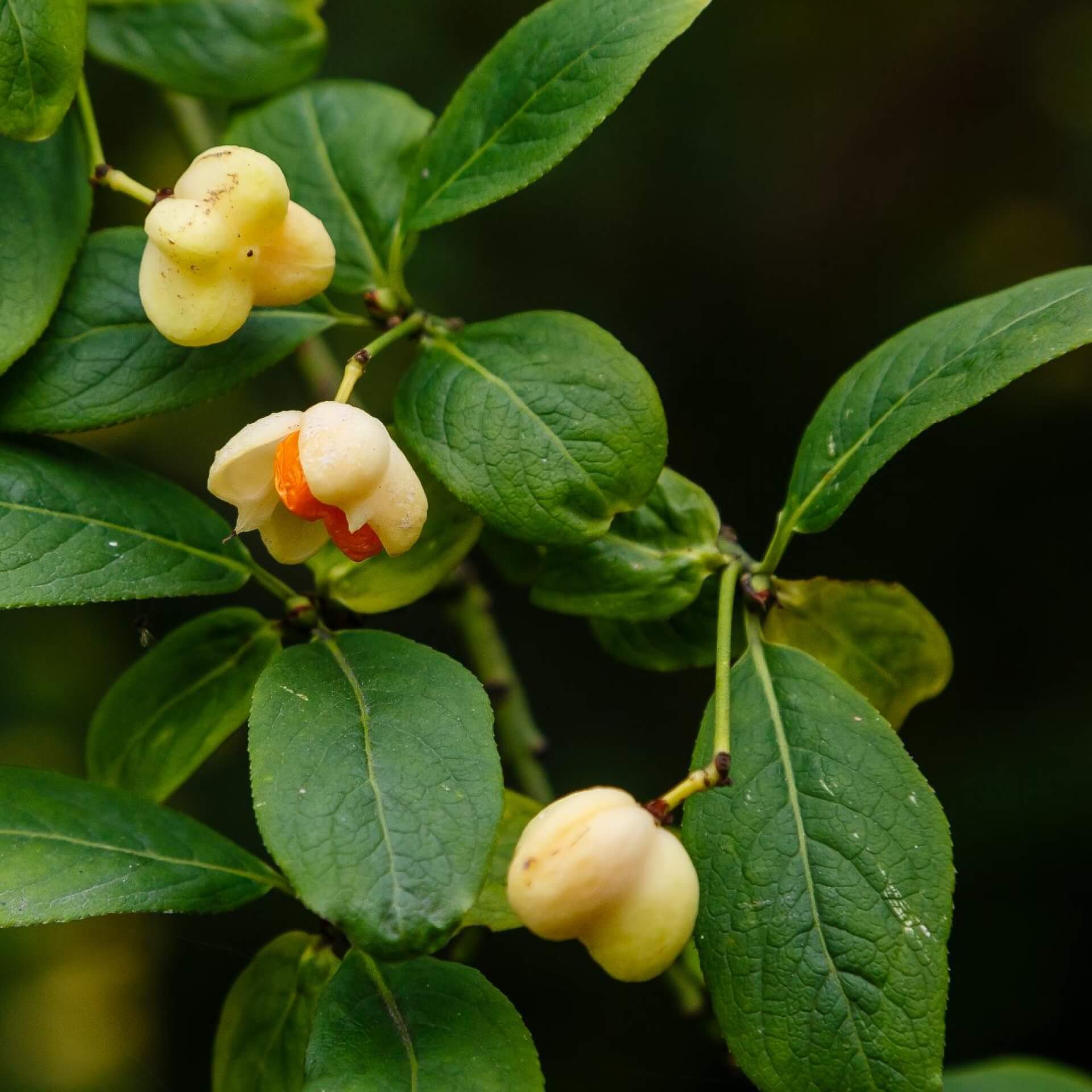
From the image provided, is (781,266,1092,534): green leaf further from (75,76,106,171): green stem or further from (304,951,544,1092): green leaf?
(75,76,106,171): green stem

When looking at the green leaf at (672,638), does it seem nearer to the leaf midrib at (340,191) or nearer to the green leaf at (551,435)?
the green leaf at (551,435)

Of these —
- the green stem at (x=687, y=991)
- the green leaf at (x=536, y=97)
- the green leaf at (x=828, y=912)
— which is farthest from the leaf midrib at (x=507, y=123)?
the green stem at (x=687, y=991)

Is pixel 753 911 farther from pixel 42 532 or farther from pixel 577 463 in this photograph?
pixel 42 532

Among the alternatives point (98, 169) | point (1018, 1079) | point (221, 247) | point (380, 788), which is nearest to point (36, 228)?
point (98, 169)

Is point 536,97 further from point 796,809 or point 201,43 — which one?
point 796,809

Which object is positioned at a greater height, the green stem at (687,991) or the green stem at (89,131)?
the green stem at (89,131)

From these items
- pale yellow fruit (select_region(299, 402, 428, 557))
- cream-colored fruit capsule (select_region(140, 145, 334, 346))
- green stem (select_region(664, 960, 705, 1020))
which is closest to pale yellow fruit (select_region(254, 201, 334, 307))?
cream-colored fruit capsule (select_region(140, 145, 334, 346))
